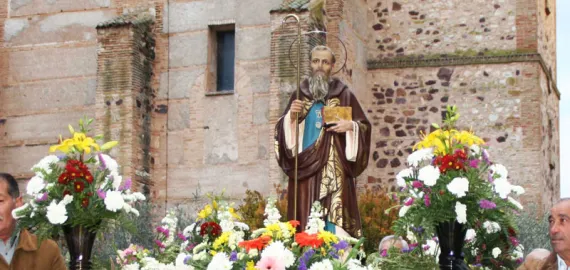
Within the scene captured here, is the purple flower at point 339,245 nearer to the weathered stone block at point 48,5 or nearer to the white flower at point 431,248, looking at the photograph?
the white flower at point 431,248

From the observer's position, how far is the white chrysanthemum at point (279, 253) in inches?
345

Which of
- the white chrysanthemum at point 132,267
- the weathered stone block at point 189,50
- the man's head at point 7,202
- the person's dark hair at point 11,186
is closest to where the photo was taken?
the man's head at point 7,202

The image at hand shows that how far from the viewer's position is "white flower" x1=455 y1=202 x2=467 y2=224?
938cm

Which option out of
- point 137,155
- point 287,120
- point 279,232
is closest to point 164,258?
point 287,120

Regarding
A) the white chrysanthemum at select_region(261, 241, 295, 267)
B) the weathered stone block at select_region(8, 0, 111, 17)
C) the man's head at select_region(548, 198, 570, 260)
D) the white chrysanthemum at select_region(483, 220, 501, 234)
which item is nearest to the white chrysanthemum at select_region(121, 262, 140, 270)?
the white chrysanthemum at select_region(261, 241, 295, 267)

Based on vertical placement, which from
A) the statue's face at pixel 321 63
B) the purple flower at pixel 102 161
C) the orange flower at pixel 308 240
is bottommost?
the orange flower at pixel 308 240

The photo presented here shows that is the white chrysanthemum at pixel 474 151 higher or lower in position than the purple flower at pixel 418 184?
higher

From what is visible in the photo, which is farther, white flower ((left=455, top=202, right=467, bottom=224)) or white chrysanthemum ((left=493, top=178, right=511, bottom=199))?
white chrysanthemum ((left=493, top=178, right=511, bottom=199))

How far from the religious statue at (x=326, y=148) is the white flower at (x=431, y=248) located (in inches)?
51.7

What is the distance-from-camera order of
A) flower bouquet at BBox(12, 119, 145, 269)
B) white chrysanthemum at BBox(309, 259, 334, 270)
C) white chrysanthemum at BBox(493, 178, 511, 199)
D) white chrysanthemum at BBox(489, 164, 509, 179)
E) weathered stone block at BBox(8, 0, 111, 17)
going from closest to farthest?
1. white chrysanthemum at BBox(309, 259, 334, 270)
2. flower bouquet at BBox(12, 119, 145, 269)
3. white chrysanthemum at BBox(493, 178, 511, 199)
4. white chrysanthemum at BBox(489, 164, 509, 179)
5. weathered stone block at BBox(8, 0, 111, 17)

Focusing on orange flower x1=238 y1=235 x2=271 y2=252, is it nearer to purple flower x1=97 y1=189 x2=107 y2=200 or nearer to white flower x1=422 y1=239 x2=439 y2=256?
purple flower x1=97 y1=189 x2=107 y2=200

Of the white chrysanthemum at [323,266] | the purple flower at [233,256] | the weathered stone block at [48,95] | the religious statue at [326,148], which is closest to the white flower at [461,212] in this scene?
the white chrysanthemum at [323,266]

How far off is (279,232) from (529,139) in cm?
1440

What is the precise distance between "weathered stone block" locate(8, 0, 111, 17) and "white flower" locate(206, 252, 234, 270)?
1598 cm
